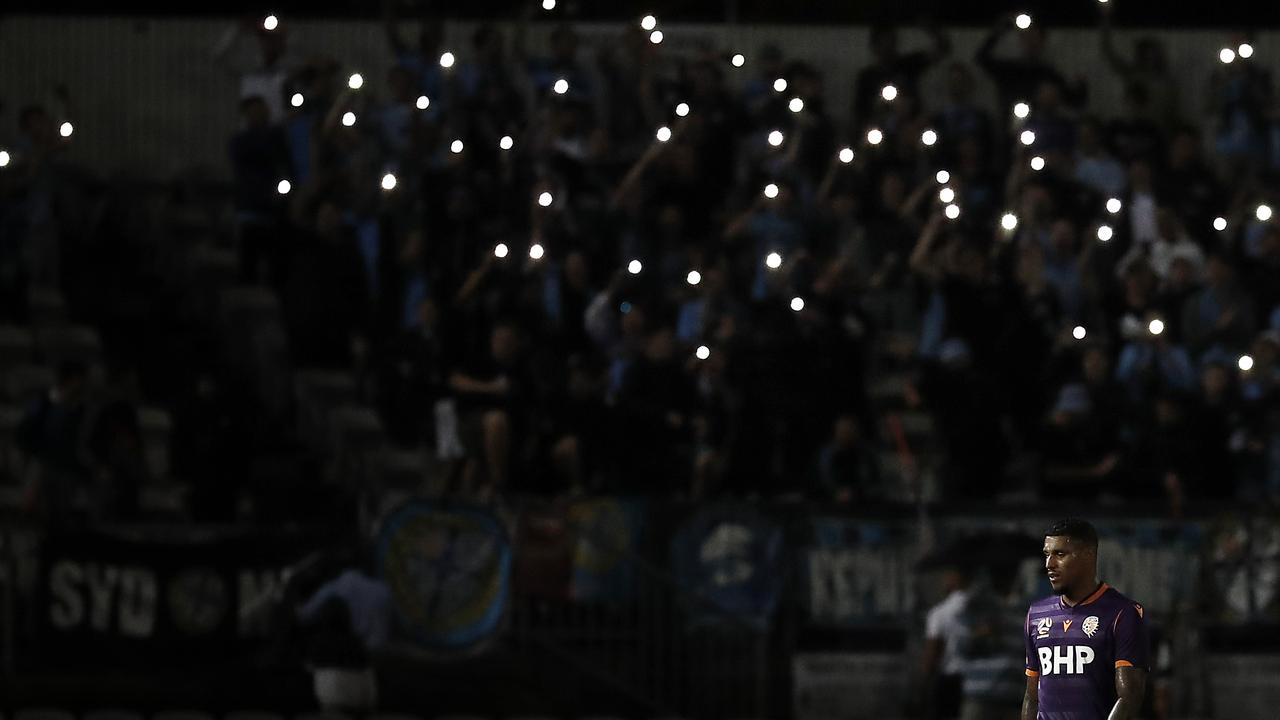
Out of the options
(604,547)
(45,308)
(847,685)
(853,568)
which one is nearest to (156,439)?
(45,308)

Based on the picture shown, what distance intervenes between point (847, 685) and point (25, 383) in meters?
7.56

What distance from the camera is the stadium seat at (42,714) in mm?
16219

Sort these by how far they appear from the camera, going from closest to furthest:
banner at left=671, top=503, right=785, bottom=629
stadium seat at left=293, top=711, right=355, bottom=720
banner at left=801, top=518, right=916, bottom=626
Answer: stadium seat at left=293, top=711, right=355, bottom=720 → banner at left=671, top=503, right=785, bottom=629 → banner at left=801, top=518, right=916, bottom=626

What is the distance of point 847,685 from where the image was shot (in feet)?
61.8

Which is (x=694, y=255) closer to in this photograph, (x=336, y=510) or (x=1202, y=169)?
(x=336, y=510)

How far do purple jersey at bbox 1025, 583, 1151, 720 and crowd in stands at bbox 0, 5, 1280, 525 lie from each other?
8.53m

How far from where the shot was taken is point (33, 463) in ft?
59.6

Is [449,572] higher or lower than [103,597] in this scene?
higher

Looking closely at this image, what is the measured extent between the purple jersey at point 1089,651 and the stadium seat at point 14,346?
13002mm

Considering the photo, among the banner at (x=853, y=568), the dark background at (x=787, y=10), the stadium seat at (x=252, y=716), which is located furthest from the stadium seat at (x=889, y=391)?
A: the stadium seat at (x=252, y=716)

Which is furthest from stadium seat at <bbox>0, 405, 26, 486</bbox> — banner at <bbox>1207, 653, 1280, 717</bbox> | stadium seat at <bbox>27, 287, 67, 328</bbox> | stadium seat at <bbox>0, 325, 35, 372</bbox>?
banner at <bbox>1207, 653, 1280, 717</bbox>

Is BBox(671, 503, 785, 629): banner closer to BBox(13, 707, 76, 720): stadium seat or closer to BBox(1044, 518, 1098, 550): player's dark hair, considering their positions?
BBox(13, 707, 76, 720): stadium seat

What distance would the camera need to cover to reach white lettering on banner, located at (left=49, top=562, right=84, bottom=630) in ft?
57.2

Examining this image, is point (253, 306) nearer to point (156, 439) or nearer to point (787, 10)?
point (156, 439)
